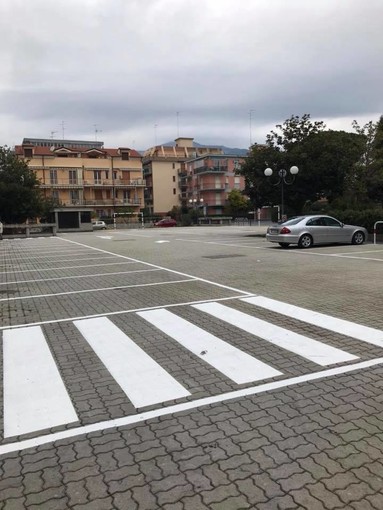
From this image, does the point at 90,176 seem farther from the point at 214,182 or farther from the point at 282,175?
the point at 282,175

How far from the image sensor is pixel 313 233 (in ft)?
65.9

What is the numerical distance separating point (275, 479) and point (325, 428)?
83cm

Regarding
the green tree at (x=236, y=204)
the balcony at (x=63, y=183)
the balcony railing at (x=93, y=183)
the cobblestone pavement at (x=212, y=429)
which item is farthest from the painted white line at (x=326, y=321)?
the green tree at (x=236, y=204)

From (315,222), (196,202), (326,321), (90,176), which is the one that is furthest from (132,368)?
(196,202)

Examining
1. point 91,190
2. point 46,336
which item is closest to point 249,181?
point 46,336

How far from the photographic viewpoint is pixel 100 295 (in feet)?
31.8

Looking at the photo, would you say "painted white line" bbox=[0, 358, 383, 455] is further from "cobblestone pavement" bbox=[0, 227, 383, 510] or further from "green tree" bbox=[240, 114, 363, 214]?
"green tree" bbox=[240, 114, 363, 214]

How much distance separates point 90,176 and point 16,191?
1284 inches

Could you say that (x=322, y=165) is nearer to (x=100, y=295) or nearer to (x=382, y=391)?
(x=100, y=295)

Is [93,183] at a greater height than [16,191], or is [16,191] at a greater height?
[93,183]

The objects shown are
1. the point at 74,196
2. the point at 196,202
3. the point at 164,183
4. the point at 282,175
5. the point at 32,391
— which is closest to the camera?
the point at 32,391

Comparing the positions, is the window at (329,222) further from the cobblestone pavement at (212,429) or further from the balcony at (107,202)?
the balcony at (107,202)

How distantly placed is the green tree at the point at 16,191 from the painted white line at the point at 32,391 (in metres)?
45.1

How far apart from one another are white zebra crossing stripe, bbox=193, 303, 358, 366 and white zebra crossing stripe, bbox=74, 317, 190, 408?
64.8 inches
